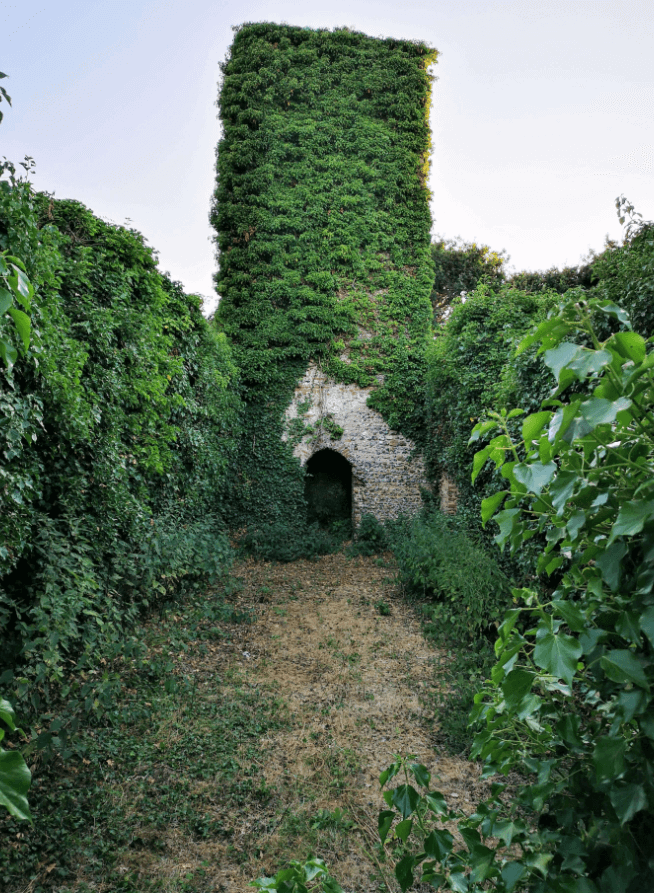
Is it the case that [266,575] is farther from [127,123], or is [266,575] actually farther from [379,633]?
[127,123]

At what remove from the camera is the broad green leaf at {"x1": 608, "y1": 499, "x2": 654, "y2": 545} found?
894 mm

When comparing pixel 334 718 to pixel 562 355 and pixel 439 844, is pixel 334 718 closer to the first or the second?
pixel 439 844

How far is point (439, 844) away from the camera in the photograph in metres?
1.28

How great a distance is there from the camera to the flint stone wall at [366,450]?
37.2ft

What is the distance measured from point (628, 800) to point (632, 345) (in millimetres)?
859

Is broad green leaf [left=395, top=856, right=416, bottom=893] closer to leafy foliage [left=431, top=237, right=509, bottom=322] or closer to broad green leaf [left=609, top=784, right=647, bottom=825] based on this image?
broad green leaf [left=609, top=784, right=647, bottom=825]

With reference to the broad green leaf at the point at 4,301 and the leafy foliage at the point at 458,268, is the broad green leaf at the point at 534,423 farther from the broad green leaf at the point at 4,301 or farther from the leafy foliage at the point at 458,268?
the leafy foliage at the point at 458,268

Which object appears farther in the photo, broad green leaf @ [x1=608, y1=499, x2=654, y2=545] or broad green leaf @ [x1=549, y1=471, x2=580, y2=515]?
broad green leaf @ [x1=549, y1=471, x2=580, y2=515]

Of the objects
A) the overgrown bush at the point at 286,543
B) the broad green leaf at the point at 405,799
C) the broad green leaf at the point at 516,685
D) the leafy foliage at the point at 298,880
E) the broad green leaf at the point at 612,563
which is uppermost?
the broad green leaf at the point at 612,563

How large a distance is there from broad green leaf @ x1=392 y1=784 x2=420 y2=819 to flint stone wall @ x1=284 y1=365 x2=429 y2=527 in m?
10.0

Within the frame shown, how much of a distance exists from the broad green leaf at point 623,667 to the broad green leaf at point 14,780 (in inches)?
38.2

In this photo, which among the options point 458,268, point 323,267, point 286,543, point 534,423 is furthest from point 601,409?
point 458,268

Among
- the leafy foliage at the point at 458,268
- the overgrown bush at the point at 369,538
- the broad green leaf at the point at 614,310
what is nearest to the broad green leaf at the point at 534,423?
the broad green leaf at the point at 614,310

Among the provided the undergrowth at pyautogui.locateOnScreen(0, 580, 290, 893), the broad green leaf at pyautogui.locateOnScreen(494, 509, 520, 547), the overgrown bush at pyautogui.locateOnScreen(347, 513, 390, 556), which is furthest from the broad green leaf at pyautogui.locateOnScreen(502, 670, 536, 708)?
the overgrown bush at pyautogui.locateOnScreen(347, 513, 390, 556)
